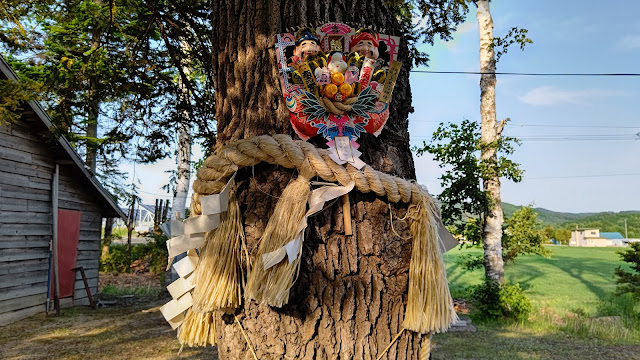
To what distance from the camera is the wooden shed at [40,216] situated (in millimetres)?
7148

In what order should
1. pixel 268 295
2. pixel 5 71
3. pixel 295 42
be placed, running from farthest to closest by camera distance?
pixel 5 71 → pixel 295 42 → pixel 268 295

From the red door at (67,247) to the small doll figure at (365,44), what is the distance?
8.72m

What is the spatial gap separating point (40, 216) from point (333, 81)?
27.5ft

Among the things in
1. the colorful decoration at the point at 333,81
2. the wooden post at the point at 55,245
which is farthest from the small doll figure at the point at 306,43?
the wooden post at the point at 55,245

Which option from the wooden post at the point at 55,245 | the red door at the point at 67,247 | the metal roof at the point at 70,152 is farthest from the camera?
the red door at the point at 67,247

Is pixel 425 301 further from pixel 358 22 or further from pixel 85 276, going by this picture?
pixel 85 276

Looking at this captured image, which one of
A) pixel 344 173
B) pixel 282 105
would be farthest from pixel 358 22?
pixel 344 173

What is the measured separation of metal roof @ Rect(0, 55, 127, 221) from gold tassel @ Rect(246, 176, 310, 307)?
5.86 meters

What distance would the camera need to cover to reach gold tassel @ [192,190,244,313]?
4.08 feet

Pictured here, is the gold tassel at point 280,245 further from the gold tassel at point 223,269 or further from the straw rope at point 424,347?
the straw rope at point 424,347

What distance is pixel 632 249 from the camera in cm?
718

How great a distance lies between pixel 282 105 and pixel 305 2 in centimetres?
33

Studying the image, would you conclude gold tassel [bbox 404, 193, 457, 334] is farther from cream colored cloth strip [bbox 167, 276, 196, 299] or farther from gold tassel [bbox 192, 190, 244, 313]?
cream colored cloth strip [bbox 167, 276, 196, 299]

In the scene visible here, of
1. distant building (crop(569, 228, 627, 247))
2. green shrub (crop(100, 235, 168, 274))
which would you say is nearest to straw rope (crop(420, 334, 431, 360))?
green shrub (crop(100, 235, 168, 274))
